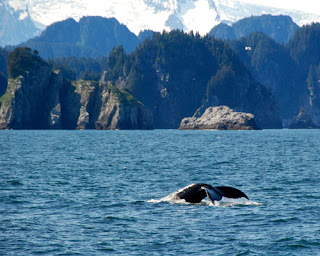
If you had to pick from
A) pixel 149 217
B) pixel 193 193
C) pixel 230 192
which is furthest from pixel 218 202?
pixel 149 217

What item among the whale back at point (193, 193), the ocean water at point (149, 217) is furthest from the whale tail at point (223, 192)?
the ocean water at point (149, 217)

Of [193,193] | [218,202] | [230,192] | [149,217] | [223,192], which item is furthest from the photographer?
[218,202]

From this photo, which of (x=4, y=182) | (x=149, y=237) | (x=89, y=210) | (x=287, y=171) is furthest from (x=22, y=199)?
(x=287, y=171)

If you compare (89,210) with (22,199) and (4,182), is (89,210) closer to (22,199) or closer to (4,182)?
(22,199)

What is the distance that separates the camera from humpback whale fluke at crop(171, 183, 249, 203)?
26969 millimetres

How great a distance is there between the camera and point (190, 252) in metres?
21.5

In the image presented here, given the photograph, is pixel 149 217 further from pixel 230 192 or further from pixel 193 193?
pixel 230 192

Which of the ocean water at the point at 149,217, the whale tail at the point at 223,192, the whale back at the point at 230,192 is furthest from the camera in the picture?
the whale back at the point at 230,192

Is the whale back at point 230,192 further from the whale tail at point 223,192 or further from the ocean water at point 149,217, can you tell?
the ocean water at point 149,217

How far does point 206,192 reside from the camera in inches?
1074

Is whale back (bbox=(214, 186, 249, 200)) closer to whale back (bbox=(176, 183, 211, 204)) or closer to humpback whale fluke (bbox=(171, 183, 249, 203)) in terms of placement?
humpback whale fluke (bbox=(171, 183, 249, 203))

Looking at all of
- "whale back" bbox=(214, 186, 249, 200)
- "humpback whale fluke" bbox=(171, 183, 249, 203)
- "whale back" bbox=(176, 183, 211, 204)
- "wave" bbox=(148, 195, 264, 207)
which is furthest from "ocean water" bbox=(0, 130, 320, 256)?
"whale back" bbox=(214, 186, 249, 200)

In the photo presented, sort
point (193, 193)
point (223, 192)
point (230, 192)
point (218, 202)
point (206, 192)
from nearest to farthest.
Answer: point (206, 192), point (223, 192), point (230, 192), point (193, 193), point (218, 202)

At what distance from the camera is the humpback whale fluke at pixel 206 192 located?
88.5 feet
